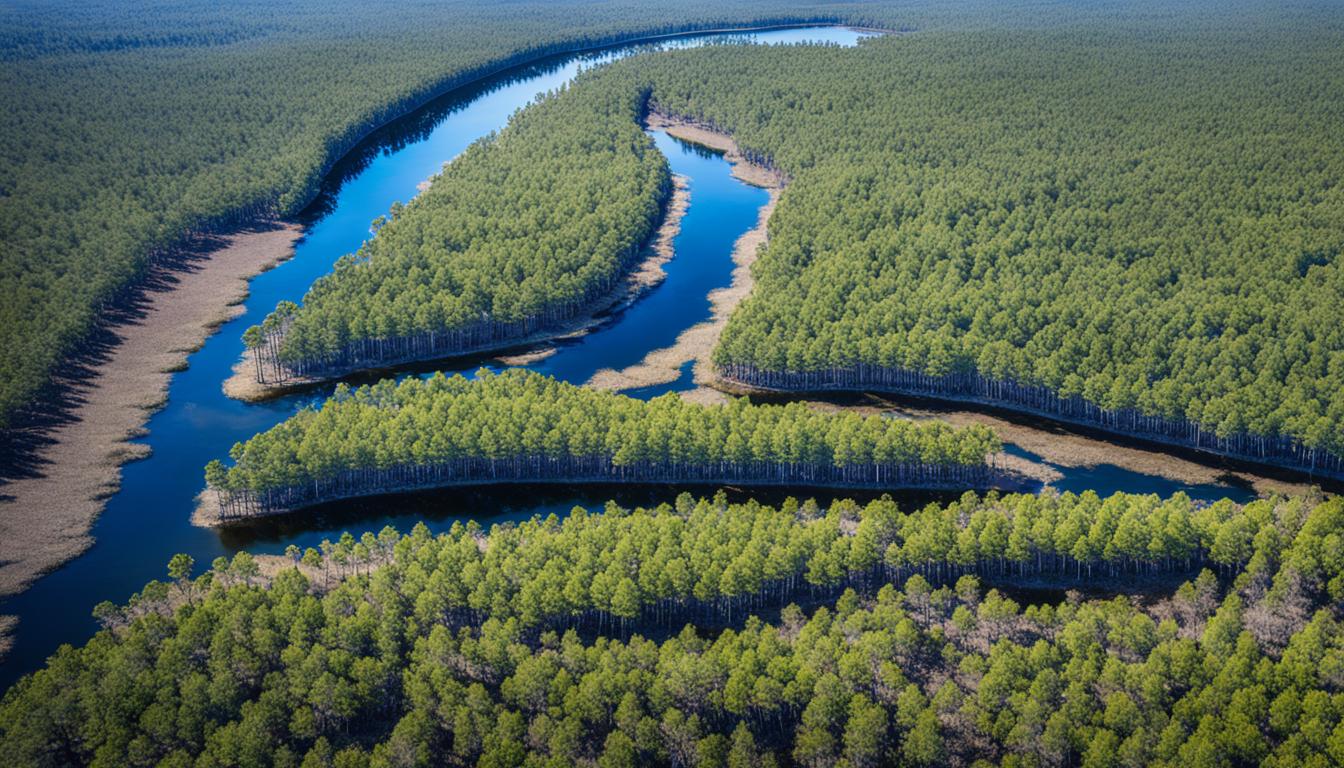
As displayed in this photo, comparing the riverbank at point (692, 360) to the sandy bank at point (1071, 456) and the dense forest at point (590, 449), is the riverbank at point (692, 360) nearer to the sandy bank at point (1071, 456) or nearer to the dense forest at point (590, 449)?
the sandy bank at point (1071, 456)

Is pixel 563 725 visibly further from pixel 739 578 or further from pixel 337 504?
pixel 337 504

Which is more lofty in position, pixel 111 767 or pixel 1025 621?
pixel 111 767

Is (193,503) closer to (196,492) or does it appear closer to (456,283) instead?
(196,492)

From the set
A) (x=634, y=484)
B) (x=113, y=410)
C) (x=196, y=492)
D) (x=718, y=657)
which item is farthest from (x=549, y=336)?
(x=718, y=657)

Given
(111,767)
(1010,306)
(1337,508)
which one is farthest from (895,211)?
(111,767)

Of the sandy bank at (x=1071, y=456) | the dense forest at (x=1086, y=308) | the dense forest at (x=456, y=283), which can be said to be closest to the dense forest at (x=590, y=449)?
the sandy bank at (x=1071, y=456)

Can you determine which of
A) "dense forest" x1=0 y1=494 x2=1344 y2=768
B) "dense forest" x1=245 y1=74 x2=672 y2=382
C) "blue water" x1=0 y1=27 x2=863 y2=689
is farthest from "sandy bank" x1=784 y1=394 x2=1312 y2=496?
"dense forest" x1=245 y1=74 x2=672 y2=382

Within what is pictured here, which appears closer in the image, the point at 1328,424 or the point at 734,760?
the point at 734,760
